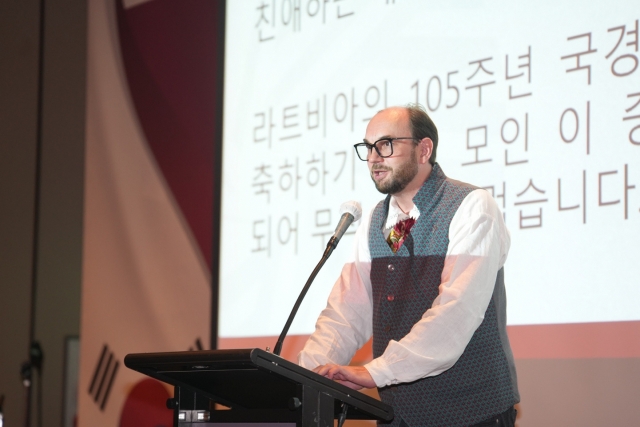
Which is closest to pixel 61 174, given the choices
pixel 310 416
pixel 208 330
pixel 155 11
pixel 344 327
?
pixel 155 11

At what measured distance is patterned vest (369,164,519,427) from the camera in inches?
78.7

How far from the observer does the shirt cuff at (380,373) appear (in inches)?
71.3

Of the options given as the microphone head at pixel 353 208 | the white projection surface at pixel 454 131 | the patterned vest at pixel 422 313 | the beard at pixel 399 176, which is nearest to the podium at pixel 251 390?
the patterned vest at pixel 422 313

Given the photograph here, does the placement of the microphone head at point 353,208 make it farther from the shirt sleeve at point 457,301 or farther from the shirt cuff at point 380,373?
the shirt cuff at point 380,373

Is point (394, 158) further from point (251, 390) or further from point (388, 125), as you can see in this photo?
point (251, 390)

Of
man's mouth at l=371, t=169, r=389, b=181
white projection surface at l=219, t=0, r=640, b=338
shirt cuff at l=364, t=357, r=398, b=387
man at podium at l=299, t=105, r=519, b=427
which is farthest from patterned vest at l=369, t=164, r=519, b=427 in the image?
white projection surface at l=219, t=0, r=640, b=338

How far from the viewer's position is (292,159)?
3746 mm

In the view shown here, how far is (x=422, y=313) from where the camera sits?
82.4 inches

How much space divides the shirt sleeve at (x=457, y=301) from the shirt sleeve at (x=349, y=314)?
35 cm

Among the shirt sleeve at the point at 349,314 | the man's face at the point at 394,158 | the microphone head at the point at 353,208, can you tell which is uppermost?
the man's face at the point at 394,158

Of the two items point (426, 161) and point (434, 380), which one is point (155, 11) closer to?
point (426, 161)

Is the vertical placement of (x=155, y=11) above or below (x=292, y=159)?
above

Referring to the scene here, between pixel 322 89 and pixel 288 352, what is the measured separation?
118 cm

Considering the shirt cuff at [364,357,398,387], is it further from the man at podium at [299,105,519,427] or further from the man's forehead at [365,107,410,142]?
the man's forehead at [365,107,410,142]
